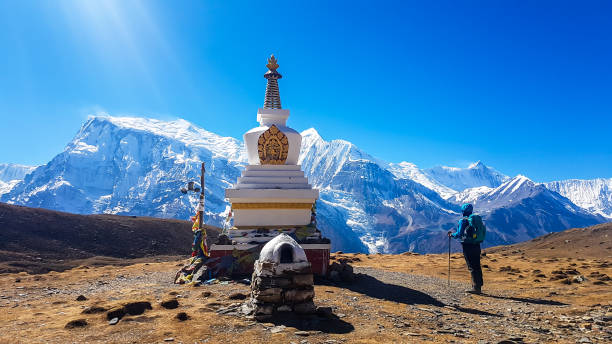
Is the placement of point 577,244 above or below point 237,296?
above

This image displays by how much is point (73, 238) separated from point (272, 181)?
2759cm

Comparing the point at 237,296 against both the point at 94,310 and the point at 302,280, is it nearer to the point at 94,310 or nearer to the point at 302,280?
the point at 302,280

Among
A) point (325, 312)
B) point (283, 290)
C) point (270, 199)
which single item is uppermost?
point (270, 199)

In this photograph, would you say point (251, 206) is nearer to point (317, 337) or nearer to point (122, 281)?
point (122, 281)

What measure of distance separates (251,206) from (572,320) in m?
13.5

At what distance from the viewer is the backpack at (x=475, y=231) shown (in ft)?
51.6

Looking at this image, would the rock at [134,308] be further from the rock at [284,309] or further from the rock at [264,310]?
the rock at [284,309]

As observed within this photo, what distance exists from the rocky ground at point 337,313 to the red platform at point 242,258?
52.8 inches

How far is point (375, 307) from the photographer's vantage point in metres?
12.1

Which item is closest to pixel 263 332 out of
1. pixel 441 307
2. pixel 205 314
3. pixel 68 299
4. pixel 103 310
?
pixel 205 314

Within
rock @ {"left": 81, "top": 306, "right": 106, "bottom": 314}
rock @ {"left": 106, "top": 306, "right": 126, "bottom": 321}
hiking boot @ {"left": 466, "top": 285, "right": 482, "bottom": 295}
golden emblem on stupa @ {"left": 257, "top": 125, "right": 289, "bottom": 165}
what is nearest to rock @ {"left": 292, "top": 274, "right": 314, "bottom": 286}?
rock @ {"left": 106, "top": 306, "right": 126, "bottom": 321}

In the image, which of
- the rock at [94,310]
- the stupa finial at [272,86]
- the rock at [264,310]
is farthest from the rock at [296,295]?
the stupa finial at [272,86]

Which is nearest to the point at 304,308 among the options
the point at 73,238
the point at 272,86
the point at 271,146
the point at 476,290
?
the point at 476,290

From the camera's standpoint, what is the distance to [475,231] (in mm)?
15742
